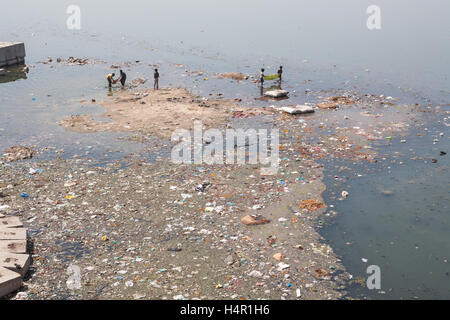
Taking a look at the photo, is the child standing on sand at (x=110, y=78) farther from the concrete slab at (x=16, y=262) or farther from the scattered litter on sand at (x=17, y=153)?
the concrete slab at (x=16, y=262)

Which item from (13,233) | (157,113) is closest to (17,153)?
(13,233)

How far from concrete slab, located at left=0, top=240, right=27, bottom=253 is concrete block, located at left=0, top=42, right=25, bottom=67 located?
2106 cm

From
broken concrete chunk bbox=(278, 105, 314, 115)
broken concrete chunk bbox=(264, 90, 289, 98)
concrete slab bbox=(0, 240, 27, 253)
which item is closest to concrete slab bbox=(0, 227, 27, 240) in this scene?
concrete slab bbox=(0, 240, 27, 253)

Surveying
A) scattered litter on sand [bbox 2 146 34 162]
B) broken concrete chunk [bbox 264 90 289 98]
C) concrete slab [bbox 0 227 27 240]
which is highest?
broken concrete chunk [bbox 264 90 289 98]

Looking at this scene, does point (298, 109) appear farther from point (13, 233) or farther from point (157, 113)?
point (13, 233)

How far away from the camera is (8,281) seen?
6289 millimetres

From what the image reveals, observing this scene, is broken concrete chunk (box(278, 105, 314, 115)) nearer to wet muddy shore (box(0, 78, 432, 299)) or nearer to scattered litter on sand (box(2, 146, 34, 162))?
wet muddy shore (box(0, 78, 432, 299))

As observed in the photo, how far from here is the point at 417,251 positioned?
8.09 meters

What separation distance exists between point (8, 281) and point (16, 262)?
57cm

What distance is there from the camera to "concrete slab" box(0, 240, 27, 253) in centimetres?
711

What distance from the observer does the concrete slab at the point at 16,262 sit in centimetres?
670

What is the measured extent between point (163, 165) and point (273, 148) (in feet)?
12.1

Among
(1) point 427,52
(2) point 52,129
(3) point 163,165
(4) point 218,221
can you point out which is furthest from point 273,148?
(1) point 427,52

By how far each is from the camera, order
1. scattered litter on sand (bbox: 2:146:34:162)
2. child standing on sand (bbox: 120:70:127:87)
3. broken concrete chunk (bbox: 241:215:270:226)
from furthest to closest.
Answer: child standing on sand (bbox: 120:70:127:87) → scattered litter on sand (bbox: 2:146:34:162) → broken concrete chunk (bbox: 241:215:270:226)
